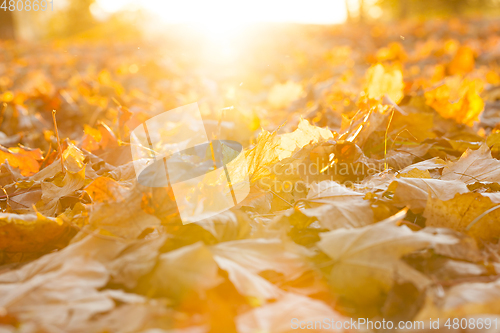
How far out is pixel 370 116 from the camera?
4.21ft

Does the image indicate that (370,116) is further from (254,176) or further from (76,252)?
(76,252)

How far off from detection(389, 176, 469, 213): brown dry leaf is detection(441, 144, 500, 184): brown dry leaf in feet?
0.40

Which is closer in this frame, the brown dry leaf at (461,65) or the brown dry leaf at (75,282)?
the brown dry leaf at (75,282)

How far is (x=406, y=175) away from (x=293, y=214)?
1.29 ft

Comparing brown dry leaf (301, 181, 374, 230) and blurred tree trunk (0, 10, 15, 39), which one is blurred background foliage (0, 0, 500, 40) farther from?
brown dry leaf (301, 181, 374, 230)

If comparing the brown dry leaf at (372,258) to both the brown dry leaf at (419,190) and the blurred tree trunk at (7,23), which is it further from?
the blurred tree trunk at (7,23)

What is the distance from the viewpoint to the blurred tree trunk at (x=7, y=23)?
39.9 ft

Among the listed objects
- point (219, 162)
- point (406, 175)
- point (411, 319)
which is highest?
point (219, 162)

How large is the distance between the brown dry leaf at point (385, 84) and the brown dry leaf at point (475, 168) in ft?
1.82

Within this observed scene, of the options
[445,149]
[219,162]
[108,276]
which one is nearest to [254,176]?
[219,162]

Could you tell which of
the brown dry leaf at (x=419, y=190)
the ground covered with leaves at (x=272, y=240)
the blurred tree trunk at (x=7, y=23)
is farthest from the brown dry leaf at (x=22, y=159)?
the blurred tree trunk at (x=7, y=23)

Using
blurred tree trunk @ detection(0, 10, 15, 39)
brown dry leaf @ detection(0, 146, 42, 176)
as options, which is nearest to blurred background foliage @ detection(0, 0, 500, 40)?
blurred tree trunk @ detection(0, 10, 15, 39)

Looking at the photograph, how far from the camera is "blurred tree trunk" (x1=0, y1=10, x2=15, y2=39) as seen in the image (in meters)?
12.1

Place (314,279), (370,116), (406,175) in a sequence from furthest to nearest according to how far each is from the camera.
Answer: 1. (370,116)
2. (406,175)
3. (314,279)
